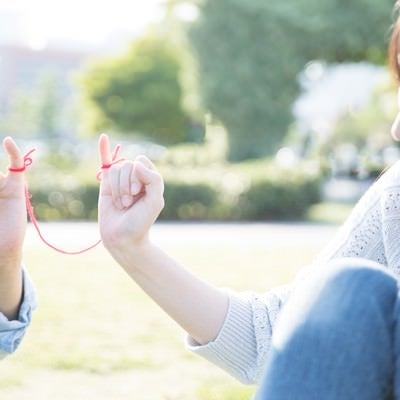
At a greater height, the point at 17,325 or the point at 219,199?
the point at 17,325

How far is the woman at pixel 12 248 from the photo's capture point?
1524 mm

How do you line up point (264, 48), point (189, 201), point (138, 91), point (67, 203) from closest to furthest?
point (67, 203)
point (189, 201)
point (264, 48)
point (138, 91)

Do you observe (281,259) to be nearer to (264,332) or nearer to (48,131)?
(264,332)

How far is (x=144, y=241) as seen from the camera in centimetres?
139

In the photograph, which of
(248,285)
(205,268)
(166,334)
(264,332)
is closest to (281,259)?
(205,268)

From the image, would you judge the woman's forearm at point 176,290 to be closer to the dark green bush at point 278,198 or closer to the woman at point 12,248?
the woman at point 12,248

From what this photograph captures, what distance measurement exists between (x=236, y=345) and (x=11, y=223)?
0.44 metres

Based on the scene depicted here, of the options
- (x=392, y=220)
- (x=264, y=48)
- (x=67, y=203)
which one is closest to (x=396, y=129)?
(x=392, y=220)

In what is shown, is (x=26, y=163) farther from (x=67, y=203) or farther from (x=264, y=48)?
(x=264, y=48)

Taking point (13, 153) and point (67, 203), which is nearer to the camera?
point (13, 153)

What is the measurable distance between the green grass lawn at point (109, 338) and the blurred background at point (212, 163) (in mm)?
12

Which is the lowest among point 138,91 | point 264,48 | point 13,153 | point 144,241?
point 138,91

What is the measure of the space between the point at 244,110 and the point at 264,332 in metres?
16.5

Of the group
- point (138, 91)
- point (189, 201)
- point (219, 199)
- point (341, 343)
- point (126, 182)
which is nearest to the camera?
point (341, 343)
